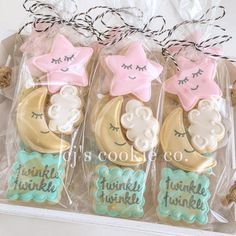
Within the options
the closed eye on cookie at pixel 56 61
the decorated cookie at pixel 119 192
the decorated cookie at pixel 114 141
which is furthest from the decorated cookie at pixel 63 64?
the decorated cookie at pixel 119 192

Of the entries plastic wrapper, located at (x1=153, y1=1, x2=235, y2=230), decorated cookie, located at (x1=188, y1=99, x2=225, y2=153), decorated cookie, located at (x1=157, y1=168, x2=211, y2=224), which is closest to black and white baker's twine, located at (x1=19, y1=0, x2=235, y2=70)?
plastic wrapper, located at (x1=153, y1=1, x2=235, y2=230)

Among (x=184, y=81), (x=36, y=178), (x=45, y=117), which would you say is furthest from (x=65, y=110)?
(x=184, y=81)

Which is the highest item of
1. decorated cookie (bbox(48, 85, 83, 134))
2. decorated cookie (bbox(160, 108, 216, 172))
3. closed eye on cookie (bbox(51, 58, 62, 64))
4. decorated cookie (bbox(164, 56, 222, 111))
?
closed eye on cookie (bbox(51, 58, 62, 64))

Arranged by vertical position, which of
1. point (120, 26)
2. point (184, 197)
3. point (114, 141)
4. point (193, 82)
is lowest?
point (184, 197)

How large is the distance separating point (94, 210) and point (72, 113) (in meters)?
0.21

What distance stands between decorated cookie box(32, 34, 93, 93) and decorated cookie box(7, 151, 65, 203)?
15 centimetres

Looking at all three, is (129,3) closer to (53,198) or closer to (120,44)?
(120,44)

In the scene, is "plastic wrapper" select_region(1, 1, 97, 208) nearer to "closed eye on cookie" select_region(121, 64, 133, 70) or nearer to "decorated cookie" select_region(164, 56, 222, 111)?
"closed eye on cookie" select_region(121, 64, 133, 70)

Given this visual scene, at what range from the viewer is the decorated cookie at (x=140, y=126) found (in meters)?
0.84

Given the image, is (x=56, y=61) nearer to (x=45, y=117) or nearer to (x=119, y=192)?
(x=45, y=117)

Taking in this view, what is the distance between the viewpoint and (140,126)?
0.85m

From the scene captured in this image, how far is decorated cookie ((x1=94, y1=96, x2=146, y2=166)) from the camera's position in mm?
835

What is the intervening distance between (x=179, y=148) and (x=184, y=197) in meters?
0.10

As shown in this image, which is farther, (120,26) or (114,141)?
(120,26)
